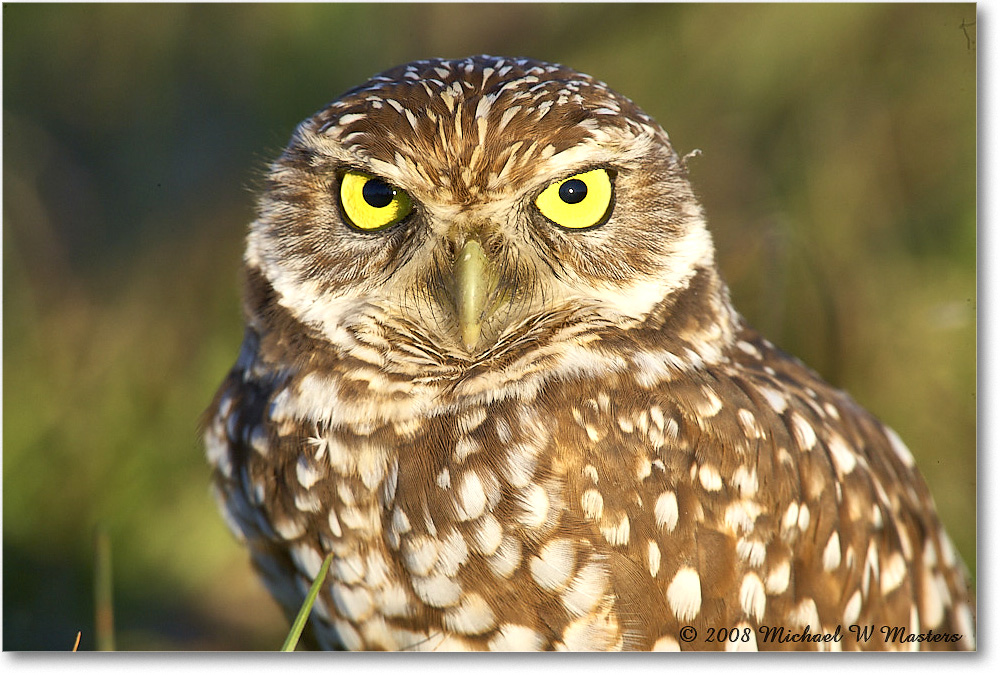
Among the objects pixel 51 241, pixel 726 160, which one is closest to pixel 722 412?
pixel 726 160

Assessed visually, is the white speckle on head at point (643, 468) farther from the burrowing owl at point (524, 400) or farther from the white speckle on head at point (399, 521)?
the white speckle on head at point (399, 521)

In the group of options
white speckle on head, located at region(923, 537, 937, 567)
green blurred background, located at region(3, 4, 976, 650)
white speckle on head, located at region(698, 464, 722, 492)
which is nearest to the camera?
white speckle on head, located at region(698, 464, 722, 492)

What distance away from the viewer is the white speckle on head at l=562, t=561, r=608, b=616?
146cm

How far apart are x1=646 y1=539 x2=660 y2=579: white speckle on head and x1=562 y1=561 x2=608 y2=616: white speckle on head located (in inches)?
2.9

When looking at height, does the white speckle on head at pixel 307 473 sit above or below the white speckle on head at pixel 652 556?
above

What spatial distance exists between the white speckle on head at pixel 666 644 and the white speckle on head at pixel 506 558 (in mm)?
306

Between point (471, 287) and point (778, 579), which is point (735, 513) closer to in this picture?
point (778, 579)

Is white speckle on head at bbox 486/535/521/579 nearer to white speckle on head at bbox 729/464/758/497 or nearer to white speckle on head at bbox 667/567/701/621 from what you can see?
white speckle on head at bbox 667/567/701/621

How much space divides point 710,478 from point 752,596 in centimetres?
23

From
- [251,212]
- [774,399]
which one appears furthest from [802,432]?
[251,212]

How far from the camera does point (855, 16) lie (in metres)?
1.95

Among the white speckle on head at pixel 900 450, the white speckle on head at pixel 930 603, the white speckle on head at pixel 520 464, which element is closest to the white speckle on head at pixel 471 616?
the white speckle on head at pixel 520 464

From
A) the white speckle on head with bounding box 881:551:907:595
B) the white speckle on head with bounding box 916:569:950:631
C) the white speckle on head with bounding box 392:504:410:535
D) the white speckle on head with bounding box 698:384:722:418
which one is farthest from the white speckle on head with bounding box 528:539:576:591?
the white speckle on head with bounding box 916:569:950:631

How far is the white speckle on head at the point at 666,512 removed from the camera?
1.46 meters
